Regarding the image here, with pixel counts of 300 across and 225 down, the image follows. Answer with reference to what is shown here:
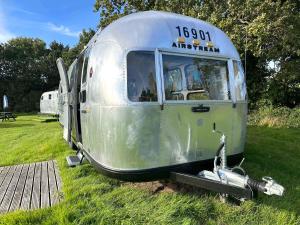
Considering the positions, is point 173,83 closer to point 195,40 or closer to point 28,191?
point 195,40

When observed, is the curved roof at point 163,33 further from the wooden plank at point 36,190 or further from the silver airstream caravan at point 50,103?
the silver airstream caravan at point 50,103

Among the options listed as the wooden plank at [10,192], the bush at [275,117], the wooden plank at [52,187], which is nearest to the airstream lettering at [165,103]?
the wooden plank at [52,187]

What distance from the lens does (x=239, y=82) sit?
4559 mm

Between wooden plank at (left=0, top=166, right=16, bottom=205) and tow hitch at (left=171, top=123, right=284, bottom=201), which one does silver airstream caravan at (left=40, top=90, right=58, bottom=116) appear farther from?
tow hitch at (left=171, top=123, right=284, bottom=201)

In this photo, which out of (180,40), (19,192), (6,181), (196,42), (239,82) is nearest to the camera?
(180,40)

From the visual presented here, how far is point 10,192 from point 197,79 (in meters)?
3.48

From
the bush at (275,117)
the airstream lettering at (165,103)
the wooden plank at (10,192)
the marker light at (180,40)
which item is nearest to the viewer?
the airstream lettering at (165,103)

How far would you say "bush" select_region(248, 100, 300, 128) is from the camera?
1293 cm

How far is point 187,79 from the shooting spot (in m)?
4.35

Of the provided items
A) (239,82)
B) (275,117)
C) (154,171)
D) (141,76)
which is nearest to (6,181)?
(154,171)

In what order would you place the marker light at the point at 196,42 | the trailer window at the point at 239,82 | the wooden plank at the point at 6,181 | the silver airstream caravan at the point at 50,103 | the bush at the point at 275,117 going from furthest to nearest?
the silver airstream caravan at the point at 50,103, the bush at the point at 275,117, the wooden plank at the point at 6,181, the trailer window at the point at 239,82, the marker light at the point at 196,42

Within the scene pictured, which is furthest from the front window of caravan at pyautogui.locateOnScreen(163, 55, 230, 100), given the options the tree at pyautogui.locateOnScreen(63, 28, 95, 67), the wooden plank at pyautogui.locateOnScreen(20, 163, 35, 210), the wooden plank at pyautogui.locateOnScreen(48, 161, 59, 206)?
the tree at pyautogui.locateOnScreen(63, 28, 95, 67)

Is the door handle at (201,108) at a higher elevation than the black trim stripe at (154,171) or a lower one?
higher

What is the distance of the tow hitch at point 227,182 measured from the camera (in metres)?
3.21
